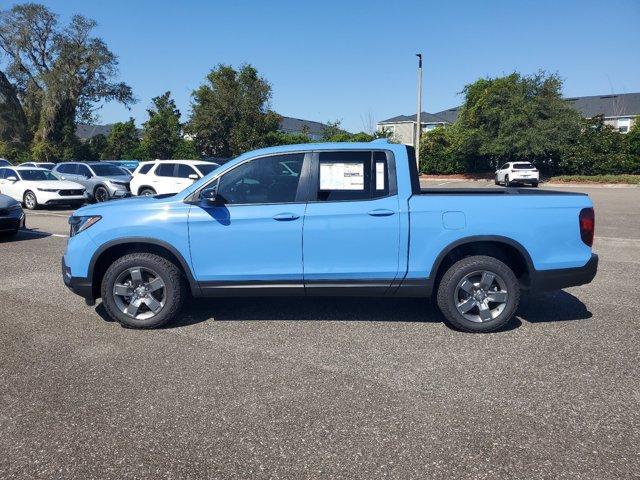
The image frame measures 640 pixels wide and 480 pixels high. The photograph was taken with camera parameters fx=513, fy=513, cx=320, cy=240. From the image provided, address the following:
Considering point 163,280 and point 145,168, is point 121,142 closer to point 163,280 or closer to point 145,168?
point 145,168

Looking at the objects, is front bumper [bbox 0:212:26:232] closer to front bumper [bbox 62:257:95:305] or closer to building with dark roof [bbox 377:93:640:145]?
front bumper [bbox 62:257:95:305]

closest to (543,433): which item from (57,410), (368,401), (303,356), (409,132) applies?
(368,401)

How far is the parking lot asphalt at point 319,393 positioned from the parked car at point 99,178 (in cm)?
1265

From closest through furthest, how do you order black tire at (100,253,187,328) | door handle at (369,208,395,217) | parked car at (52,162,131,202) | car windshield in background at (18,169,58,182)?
door handle at (369,208,395,217) < black tire at (100,253,187,328) < car windshield in background at (18,169,58,182) < parked car at (52,162,131,202)

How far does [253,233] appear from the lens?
473 cm

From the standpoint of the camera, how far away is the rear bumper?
4727mm

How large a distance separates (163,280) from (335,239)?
5.58ft

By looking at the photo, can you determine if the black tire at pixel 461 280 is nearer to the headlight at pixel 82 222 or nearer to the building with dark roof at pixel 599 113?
the headlight at pixel 82 222

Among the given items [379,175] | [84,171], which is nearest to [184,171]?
[84,171]

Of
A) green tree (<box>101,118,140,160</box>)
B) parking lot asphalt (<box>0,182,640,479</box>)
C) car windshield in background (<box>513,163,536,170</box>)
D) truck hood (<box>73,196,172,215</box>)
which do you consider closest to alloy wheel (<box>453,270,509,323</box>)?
parking lot asphalt (<box>0,182,640,479</box>)

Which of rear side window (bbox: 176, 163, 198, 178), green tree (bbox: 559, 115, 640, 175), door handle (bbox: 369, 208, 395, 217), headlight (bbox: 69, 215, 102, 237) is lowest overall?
headlight (bbox: 69, 215, 102, 237)

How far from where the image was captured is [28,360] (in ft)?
14.1

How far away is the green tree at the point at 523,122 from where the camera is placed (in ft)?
109

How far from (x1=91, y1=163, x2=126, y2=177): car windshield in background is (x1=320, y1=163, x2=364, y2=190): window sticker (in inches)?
636
